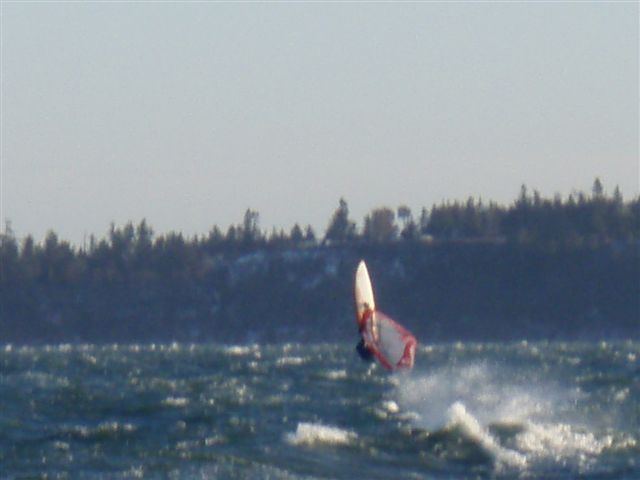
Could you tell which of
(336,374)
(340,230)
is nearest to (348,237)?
(340,230)

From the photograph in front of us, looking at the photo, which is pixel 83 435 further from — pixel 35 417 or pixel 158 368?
pixel 158 368

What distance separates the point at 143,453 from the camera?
94.7 feet

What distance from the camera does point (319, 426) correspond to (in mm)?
32531

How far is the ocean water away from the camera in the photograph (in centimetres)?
2808

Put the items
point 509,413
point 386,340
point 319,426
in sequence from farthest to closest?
point 386,340
point 509,413
point 319,426

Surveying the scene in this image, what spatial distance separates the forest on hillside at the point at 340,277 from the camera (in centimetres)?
13550

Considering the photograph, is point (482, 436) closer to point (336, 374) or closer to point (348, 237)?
point (336, 374)

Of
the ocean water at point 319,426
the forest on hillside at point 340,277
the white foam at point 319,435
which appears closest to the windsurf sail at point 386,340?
the ocean water at point 319,426

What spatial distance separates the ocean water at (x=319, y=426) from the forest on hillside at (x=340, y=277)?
84.0 metres

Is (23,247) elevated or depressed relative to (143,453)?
elevated

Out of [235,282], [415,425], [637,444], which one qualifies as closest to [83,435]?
[415,425]

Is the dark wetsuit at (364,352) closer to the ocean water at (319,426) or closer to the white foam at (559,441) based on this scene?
the ocean water at (319,426)

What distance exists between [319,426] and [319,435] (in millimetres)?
1422

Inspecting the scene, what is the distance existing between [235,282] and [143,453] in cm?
11981
